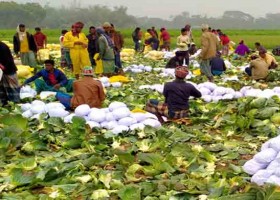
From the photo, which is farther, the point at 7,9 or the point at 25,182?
the point at 7,9

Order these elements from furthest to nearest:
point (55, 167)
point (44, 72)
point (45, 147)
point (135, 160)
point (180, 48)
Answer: point (180, 48), point (44, 72), point (45, 147), point (135, 160), point (55, 167)

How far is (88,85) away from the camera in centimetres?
748

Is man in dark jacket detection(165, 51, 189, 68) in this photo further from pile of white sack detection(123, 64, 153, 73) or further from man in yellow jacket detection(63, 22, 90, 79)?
man in yellow jacket detection(63, 22, 90, 79)

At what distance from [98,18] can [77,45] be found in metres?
105

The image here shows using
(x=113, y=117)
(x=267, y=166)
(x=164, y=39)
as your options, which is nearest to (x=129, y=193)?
(x=267, y=166)

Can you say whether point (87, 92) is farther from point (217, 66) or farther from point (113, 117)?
point (217, 66)

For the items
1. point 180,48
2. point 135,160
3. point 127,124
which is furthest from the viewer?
point 180,48

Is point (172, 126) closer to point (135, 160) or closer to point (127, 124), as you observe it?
point (127, 124)

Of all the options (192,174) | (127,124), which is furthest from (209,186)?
(127,124)

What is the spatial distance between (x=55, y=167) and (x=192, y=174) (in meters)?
1.39

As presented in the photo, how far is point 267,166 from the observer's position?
457cm

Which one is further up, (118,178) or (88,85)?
(88,85)

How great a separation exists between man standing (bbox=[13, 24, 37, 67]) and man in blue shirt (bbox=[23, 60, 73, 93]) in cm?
414

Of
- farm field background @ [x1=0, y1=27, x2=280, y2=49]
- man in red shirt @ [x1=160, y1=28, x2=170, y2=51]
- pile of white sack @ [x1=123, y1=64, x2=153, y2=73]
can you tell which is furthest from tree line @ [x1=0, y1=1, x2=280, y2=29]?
pile of white sack @ [x1=123, y1=64, x2=153, y2=73]
